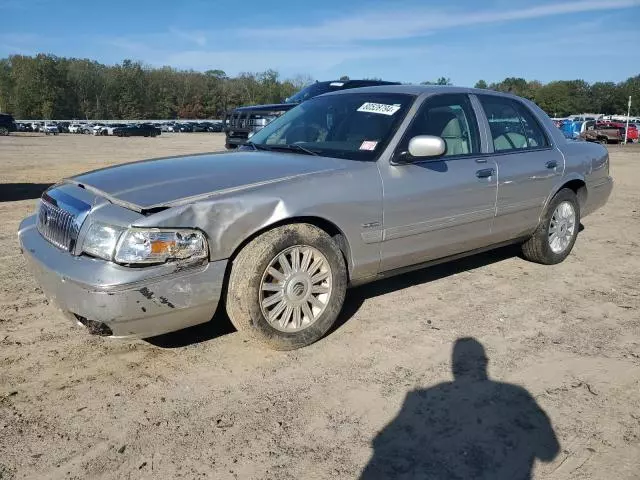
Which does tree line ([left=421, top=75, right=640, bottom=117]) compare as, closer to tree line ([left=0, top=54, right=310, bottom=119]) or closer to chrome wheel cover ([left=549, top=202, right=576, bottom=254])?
tree line ([left=0, top=54, right=310, bottom=119])

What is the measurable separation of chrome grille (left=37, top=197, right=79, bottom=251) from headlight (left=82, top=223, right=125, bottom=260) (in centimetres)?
13

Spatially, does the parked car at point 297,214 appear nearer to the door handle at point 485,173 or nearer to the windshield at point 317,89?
the door handle at point 485,173

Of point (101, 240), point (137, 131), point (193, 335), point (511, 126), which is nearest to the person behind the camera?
point (101, 240)

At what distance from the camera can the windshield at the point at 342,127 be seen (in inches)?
163

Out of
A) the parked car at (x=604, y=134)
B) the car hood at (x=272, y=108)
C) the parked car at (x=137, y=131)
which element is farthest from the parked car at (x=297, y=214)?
the parked car at (x=137, y=131)

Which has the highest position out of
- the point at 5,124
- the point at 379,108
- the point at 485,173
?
the point at 5,124

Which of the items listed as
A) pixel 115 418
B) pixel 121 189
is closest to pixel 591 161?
pixel 121 189

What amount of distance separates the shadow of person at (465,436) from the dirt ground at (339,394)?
1 cm

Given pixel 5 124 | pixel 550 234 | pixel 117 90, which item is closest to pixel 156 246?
pixel 550 234

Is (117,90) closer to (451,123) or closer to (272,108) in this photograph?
(272,108)

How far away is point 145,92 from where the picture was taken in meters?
112

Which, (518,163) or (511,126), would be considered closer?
(518,163)

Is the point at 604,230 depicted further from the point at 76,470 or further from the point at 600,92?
A: the point at 600,92

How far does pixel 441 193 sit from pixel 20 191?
9.00 meters
